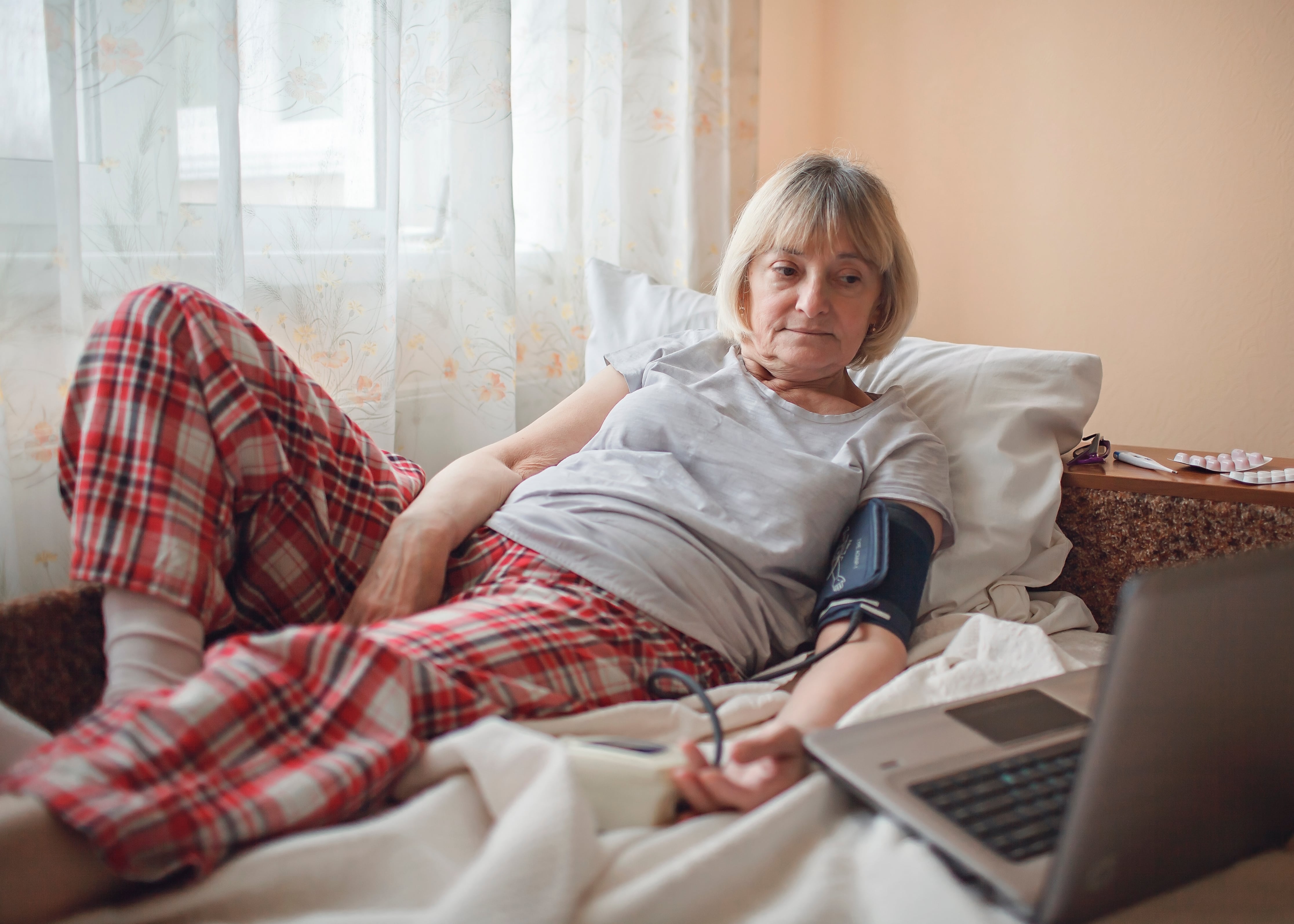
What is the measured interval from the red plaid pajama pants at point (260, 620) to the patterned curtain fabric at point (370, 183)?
11.3 inches

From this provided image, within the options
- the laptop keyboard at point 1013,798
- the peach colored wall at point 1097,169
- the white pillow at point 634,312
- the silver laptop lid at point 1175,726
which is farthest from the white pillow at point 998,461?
the peach colored wall at point 1097,169

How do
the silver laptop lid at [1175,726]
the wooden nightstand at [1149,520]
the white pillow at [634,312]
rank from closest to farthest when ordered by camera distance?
the silver laptop lid at [1175,726] < the wooden nightstand at [1149,520] < the white pillow at [634,312]

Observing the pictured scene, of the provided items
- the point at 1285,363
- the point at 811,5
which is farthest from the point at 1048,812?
the point at 811,5

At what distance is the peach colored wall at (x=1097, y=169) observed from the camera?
170 cm

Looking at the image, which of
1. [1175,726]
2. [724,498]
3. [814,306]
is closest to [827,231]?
[814,306]

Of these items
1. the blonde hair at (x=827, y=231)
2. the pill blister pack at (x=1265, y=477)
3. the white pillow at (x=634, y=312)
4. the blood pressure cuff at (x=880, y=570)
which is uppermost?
the blonde hair at (x=827, y=231)

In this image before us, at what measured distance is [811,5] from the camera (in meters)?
2.21

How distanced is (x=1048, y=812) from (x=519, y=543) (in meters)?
0.58

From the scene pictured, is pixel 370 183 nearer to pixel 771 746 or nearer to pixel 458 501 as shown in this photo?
pixel 458 501

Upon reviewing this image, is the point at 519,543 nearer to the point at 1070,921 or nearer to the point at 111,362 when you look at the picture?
the point at 111,362

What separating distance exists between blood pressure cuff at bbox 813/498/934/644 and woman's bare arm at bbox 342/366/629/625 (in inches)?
15.0

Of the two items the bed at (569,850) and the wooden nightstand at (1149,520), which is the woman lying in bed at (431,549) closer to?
the bed at (569,850)

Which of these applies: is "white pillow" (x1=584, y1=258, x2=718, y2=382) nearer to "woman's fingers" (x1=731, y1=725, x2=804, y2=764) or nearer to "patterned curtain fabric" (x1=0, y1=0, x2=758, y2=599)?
"patterned curtain fabric" (x1=0, y1=0, x2=758, y2=599)

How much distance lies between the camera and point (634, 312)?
1.50 metres
